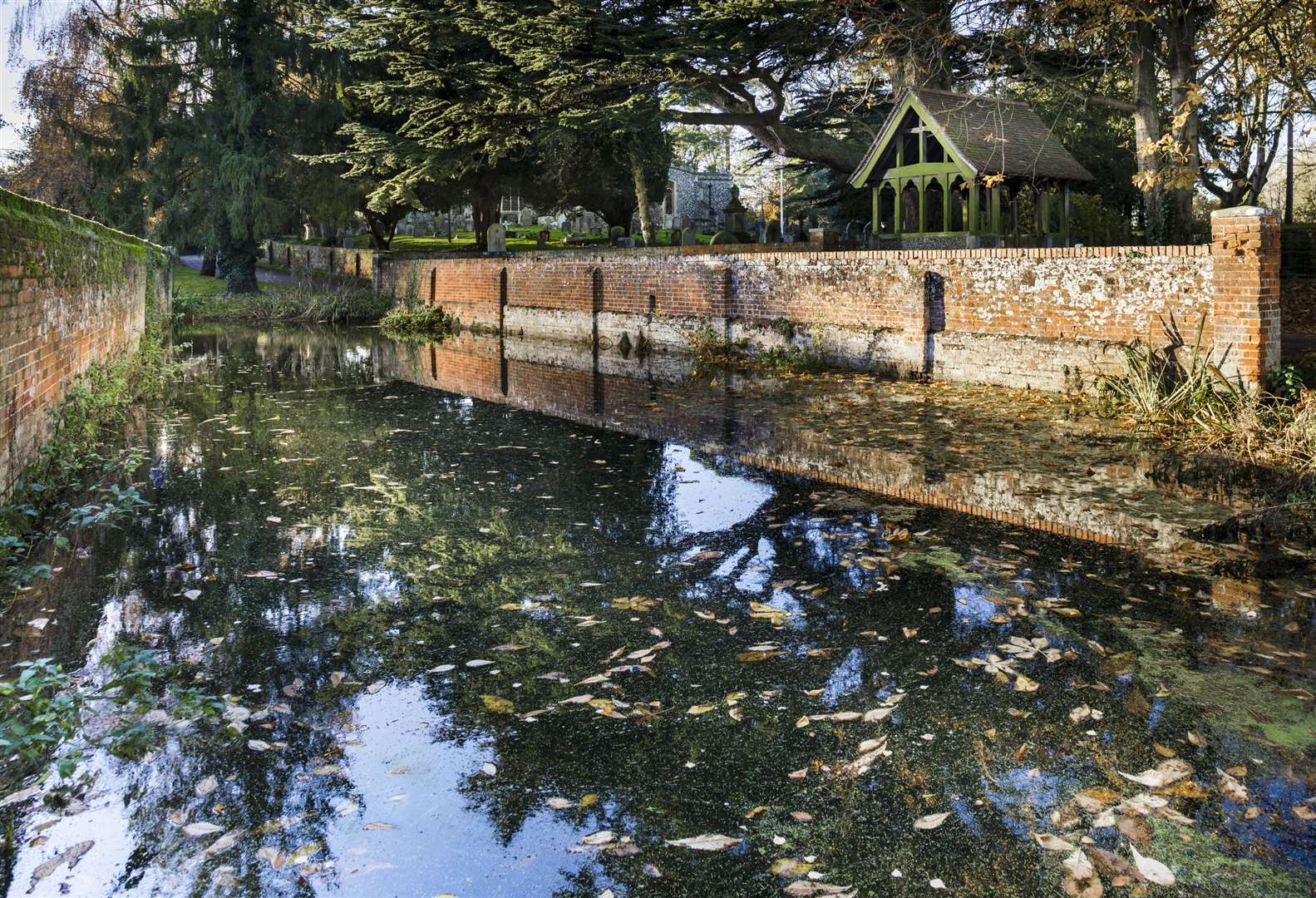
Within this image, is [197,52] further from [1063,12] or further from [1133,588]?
[1133,588]

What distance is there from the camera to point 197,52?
121 feet

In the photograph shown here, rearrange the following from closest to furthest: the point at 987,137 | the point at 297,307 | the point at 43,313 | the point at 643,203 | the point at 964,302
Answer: the point at 43,313 < the point at 964,302 < the point at 987,137 < the point at 297,307 < the point at 643,203

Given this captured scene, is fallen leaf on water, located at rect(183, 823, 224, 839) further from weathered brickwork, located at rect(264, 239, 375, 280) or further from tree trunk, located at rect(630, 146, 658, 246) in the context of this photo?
weathered brickwork, located at rect(264, 239, 375, 280)

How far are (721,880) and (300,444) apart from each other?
8786mm

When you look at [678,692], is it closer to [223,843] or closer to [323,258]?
[223,843]

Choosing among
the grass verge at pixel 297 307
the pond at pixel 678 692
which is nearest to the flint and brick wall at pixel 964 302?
the pond at pixel 678 692

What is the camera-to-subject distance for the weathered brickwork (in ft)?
131

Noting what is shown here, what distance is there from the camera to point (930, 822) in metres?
3.43

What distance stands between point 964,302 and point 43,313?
10.7m

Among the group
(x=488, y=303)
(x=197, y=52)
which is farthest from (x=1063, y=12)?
(x=197, y=52)

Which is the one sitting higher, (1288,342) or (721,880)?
(1288,342)

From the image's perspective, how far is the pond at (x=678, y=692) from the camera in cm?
325

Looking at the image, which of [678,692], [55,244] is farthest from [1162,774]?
[55,244]

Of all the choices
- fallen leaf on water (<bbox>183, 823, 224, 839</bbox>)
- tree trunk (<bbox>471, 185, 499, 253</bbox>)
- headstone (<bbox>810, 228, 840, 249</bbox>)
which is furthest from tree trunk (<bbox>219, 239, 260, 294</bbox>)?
fallen leaf on water (<bbox>183, 823, 224, 839</bbox>)
